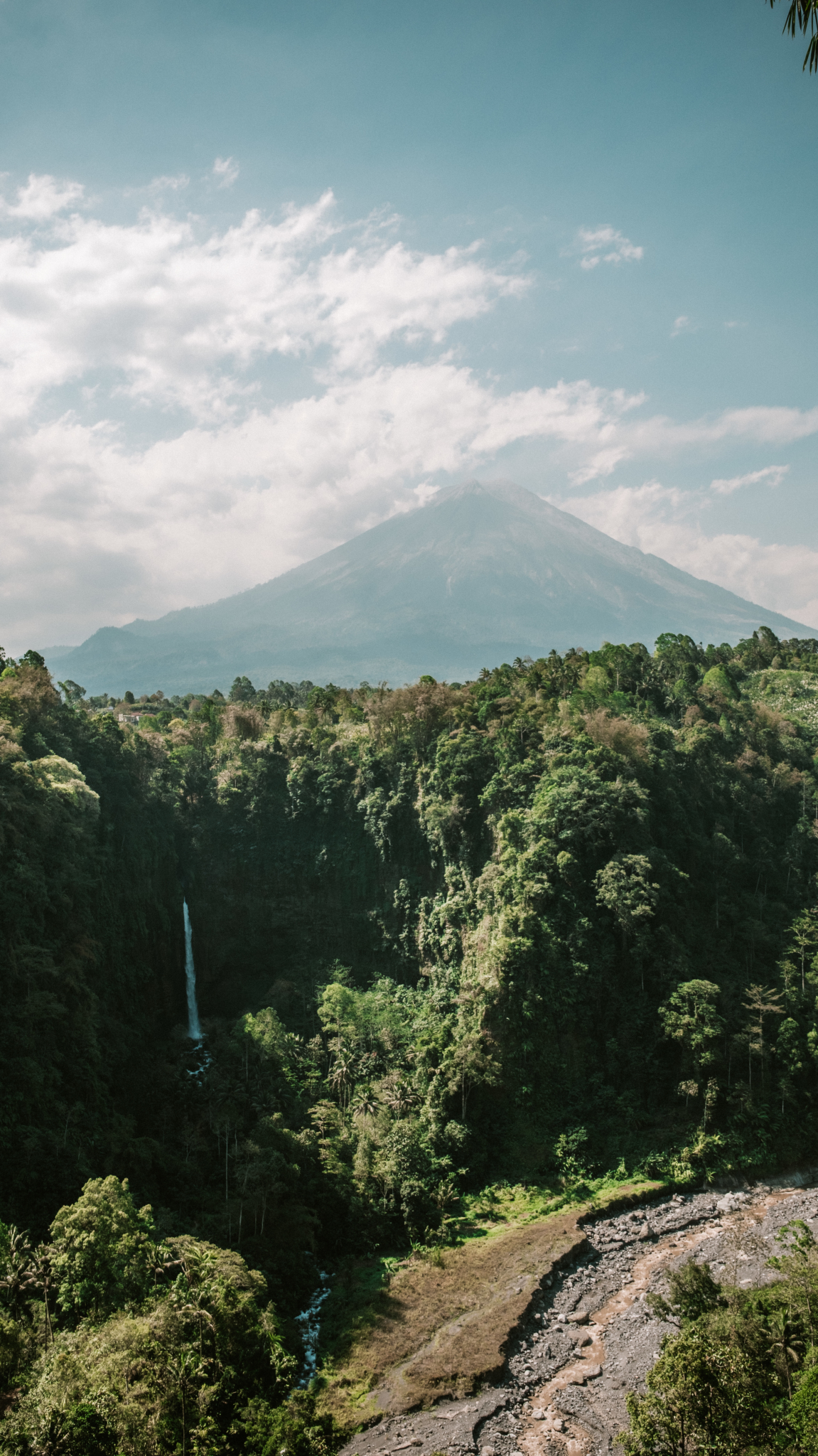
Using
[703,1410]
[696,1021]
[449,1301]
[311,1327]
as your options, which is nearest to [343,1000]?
[311,1327]

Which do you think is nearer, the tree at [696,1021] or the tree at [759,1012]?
the tree at [696,1021]

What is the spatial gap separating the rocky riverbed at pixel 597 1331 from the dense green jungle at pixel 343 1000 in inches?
56.9

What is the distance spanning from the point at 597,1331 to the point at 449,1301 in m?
3.90

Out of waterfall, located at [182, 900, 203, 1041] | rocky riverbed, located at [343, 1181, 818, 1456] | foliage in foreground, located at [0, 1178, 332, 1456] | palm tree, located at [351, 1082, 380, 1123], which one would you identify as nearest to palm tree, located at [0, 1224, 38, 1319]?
foliage in foreground, located at [0, 1178, 332, 1456]

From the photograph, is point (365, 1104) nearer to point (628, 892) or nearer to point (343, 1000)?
point (343, 1000)

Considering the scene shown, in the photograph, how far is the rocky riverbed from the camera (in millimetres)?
16844

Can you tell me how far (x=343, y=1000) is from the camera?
1272 inches

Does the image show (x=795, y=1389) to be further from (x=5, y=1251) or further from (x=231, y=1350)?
(x=5, y=1251)

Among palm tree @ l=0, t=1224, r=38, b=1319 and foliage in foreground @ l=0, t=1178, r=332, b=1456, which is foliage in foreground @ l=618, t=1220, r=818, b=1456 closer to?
foliage in foreground @ l=0, t=1178, r=332, b=1456

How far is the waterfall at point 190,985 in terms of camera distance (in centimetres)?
3672

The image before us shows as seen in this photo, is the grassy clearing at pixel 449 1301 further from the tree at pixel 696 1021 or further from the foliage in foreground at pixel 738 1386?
the foliage in foreground at pixel 738 1386

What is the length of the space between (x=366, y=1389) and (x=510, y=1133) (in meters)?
9.90

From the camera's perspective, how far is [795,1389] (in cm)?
1502

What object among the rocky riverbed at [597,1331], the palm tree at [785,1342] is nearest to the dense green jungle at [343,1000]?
the palm tree at [785,1342]
